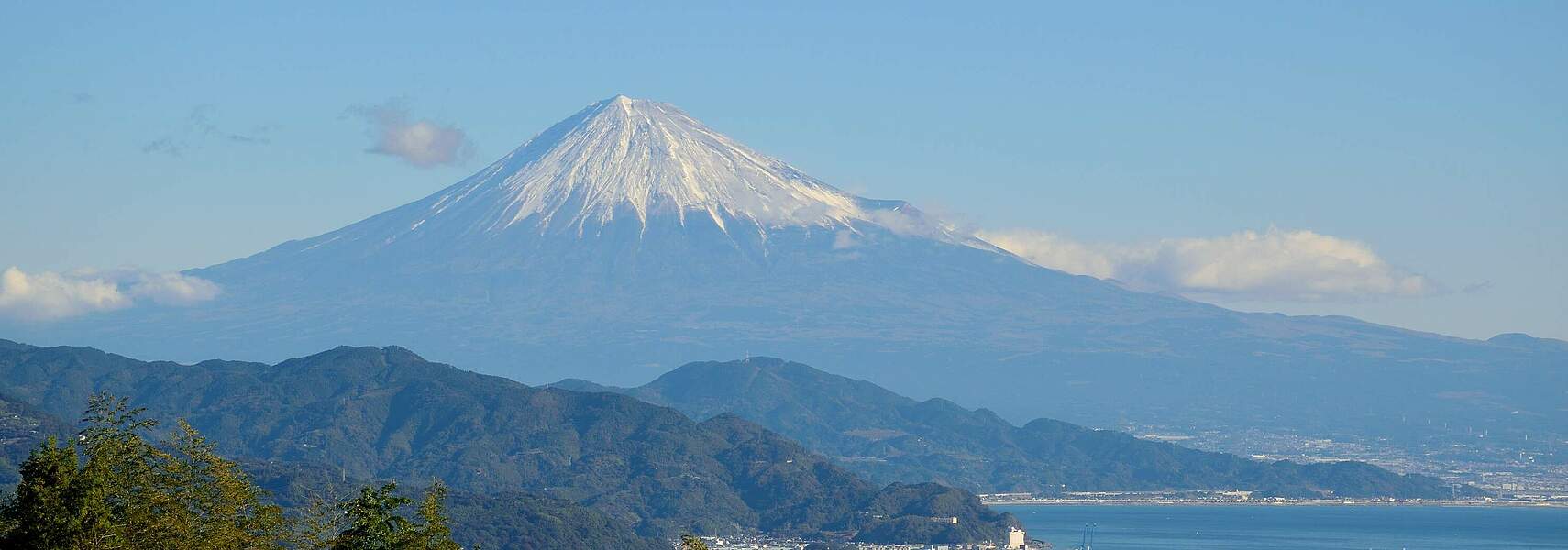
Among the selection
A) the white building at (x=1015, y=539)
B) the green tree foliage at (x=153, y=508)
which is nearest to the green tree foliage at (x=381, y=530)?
the green tree foliage at (x=153, y=508)

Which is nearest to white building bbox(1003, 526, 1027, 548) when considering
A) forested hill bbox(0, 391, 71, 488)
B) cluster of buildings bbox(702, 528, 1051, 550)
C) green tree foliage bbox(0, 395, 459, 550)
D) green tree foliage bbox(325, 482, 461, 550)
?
cluster of buildings bbox(702, 528, 1051, 550)

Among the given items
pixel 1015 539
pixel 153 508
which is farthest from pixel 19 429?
pixel 153 508

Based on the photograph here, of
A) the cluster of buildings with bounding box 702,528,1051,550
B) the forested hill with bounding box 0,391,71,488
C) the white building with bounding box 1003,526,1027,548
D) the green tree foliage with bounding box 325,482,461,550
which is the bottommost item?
the green tree foliage with bounding box 325,482,461,550

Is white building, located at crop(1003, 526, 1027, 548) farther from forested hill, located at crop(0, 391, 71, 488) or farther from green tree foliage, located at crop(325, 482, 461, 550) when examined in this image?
green tree foliage, located at crop(325, 482, 461, 550)

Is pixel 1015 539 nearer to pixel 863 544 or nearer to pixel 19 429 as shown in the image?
pixel 863 544

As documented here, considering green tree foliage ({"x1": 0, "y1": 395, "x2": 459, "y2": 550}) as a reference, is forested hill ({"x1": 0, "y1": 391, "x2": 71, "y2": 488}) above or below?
above

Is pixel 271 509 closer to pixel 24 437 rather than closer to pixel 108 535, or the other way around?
pixel 108 535

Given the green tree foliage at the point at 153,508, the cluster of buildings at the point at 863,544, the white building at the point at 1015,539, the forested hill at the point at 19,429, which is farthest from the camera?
the white building at the point at 1015,539

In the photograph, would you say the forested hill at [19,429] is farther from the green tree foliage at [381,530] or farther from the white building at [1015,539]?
the green tree foliage at [381,530]

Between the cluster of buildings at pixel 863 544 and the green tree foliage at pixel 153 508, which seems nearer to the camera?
the green tree foliage at pixel 153 508
